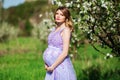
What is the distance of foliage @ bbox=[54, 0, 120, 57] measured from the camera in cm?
975

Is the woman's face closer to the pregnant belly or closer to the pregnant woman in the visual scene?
the pregnant woman

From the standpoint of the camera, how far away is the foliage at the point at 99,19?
9.75 meters

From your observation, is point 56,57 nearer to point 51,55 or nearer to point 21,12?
point 51,55

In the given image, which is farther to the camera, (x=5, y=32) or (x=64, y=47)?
(x=5, y=32)

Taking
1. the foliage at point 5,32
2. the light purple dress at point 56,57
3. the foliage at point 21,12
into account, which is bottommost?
the foliage at point 21,12

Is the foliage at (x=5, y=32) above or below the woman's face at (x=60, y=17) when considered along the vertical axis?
below

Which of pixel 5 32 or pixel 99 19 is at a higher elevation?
pixel 99 19

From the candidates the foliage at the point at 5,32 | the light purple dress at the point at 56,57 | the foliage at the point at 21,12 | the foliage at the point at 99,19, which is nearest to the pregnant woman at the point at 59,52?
the light purple dress at the point at 56,57

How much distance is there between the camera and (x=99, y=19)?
33.0 feet

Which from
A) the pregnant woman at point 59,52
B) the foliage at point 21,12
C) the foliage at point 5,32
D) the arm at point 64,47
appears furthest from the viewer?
the foliage at point 21,12

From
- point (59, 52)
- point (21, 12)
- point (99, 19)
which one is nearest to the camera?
point (59, 52)

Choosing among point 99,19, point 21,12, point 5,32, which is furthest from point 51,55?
point 21,12

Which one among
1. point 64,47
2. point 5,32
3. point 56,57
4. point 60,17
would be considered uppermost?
point 60,17

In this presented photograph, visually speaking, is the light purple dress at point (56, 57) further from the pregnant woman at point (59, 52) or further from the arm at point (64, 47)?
the arm at point (64, 47)
